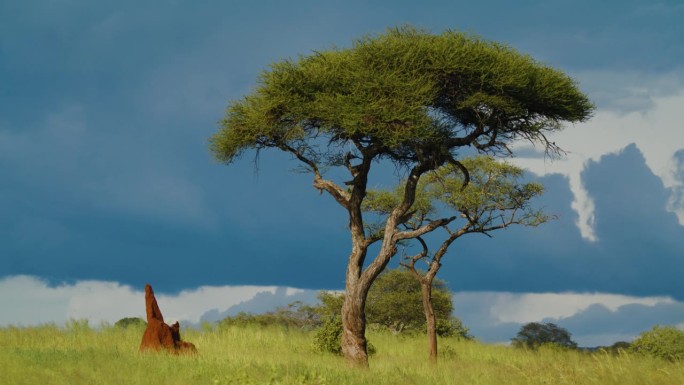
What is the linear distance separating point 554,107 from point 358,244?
9.54 m

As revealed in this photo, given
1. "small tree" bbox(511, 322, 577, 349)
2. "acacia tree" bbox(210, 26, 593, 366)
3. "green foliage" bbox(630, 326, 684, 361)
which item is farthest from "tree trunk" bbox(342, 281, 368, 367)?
"small tree" bbox(511, 322, 577, 349)

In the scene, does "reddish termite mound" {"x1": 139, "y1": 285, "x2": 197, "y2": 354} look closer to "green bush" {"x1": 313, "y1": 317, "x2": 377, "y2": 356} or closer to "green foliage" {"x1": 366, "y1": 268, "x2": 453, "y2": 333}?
"green bush" {"x1": 313, "y1": 317, "x2": 377, "y2": 356}

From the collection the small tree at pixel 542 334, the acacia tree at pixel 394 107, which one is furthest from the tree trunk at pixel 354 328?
the small tree at pixel 542 334

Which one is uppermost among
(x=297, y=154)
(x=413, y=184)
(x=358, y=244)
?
(x=297, y=154)

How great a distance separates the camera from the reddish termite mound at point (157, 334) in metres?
24.4

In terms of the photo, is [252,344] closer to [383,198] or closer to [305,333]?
→ [305,333]

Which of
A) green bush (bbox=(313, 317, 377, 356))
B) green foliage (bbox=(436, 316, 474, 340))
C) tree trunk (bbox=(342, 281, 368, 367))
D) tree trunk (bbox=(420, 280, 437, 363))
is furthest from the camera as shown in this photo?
green foliage (bbox=(436, 316, 474, 340))

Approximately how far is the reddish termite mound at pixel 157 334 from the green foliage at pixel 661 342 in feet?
65.3

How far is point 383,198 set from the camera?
35875 millimetres

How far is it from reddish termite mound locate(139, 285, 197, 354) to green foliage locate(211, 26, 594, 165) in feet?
25.8

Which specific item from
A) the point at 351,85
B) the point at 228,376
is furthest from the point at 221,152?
the point at 228,376

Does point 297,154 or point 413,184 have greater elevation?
point 297,154

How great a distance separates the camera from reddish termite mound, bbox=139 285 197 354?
2438cm

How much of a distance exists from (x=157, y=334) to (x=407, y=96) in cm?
1146
